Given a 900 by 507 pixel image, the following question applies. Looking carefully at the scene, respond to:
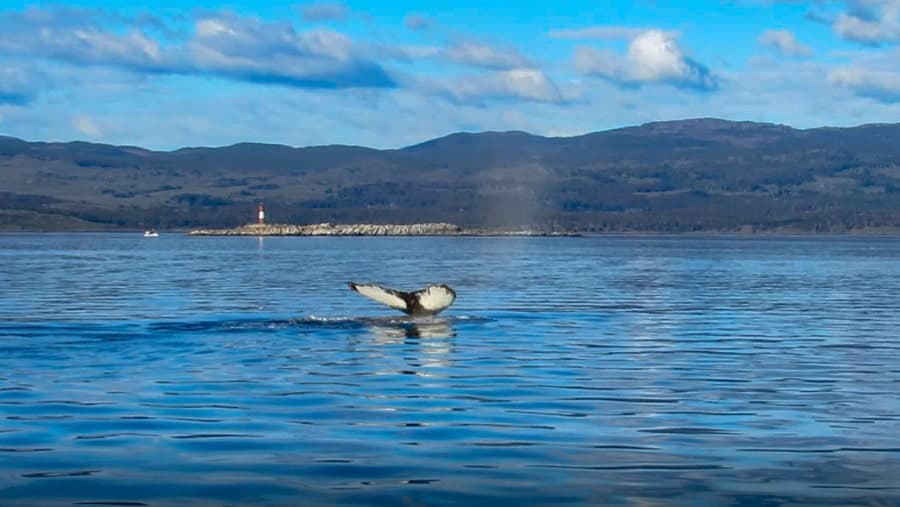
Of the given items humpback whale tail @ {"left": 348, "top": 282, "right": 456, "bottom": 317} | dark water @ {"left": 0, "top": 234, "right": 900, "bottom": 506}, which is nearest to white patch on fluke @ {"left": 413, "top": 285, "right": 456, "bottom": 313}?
humpback whale tail @ {"left": 348, "top": 282, "right": 456, "bottom": 317}

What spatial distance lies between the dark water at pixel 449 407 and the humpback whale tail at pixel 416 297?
0.72 metres

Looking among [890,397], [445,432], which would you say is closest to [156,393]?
[445,432]

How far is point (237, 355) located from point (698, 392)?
1047 cm

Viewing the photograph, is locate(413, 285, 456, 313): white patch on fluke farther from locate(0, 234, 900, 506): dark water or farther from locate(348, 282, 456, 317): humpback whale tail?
locate(0, 234, 900, 506): dark water

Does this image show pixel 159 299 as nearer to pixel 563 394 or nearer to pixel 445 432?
pixel 563 394

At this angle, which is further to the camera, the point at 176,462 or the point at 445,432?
the point at 445,432

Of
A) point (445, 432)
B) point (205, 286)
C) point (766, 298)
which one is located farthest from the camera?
point (205, 286)

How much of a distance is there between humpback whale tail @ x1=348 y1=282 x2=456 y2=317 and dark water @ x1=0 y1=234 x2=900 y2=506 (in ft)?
2.35

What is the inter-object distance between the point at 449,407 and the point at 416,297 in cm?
1858

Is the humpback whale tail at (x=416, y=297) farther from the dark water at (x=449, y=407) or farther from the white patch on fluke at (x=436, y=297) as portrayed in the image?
the dark water at (x=449, y=407)

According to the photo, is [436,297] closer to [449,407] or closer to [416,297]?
[416,297]

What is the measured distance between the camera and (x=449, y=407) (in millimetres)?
21578

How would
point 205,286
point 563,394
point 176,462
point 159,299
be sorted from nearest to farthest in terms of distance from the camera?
point 176,462, point 563,394, point 159,299, point 205,286

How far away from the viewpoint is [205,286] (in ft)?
202
